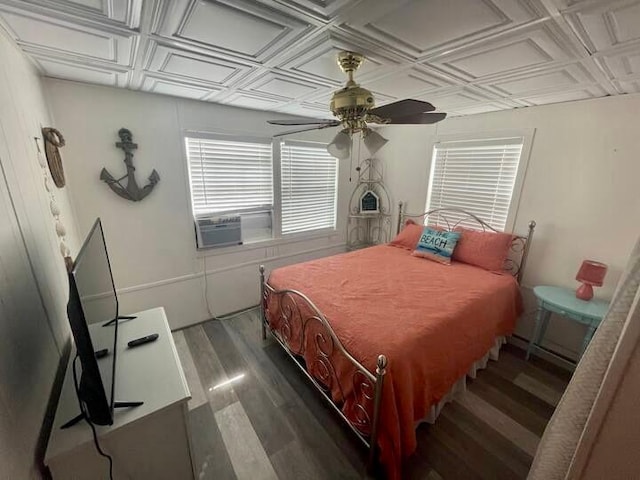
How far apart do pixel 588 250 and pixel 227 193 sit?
344 cm

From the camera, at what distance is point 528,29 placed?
1129mm

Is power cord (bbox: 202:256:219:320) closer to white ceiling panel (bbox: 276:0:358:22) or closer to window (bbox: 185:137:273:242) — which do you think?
window (bbox: 185:137:273:242)

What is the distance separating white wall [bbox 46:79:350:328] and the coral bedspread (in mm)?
926

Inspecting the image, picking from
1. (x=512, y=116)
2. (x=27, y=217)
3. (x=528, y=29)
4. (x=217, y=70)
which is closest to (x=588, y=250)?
(x=512, y=116)

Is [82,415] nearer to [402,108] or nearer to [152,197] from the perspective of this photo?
[152,197]

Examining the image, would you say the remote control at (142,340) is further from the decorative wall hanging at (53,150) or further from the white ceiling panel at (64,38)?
the white ceiling panel at (64,38)

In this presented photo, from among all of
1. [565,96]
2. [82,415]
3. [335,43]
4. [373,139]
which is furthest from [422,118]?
[82,415]

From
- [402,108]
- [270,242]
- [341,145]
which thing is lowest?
[270,242]

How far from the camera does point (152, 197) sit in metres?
2.44

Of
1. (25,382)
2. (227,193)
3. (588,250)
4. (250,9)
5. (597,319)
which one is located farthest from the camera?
(227,193)

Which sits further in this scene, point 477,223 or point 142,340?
point 477,223

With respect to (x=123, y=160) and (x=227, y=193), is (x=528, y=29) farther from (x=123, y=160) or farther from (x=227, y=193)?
(x=123, y=160)

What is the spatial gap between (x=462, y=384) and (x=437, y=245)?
4.49 ft

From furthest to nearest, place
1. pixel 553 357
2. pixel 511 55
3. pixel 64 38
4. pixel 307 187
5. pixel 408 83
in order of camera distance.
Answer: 1. pixel 307 187
2. pixel 553 357
3. pixel 408 83
4. pixel 511 55
5. pixel 64 38
